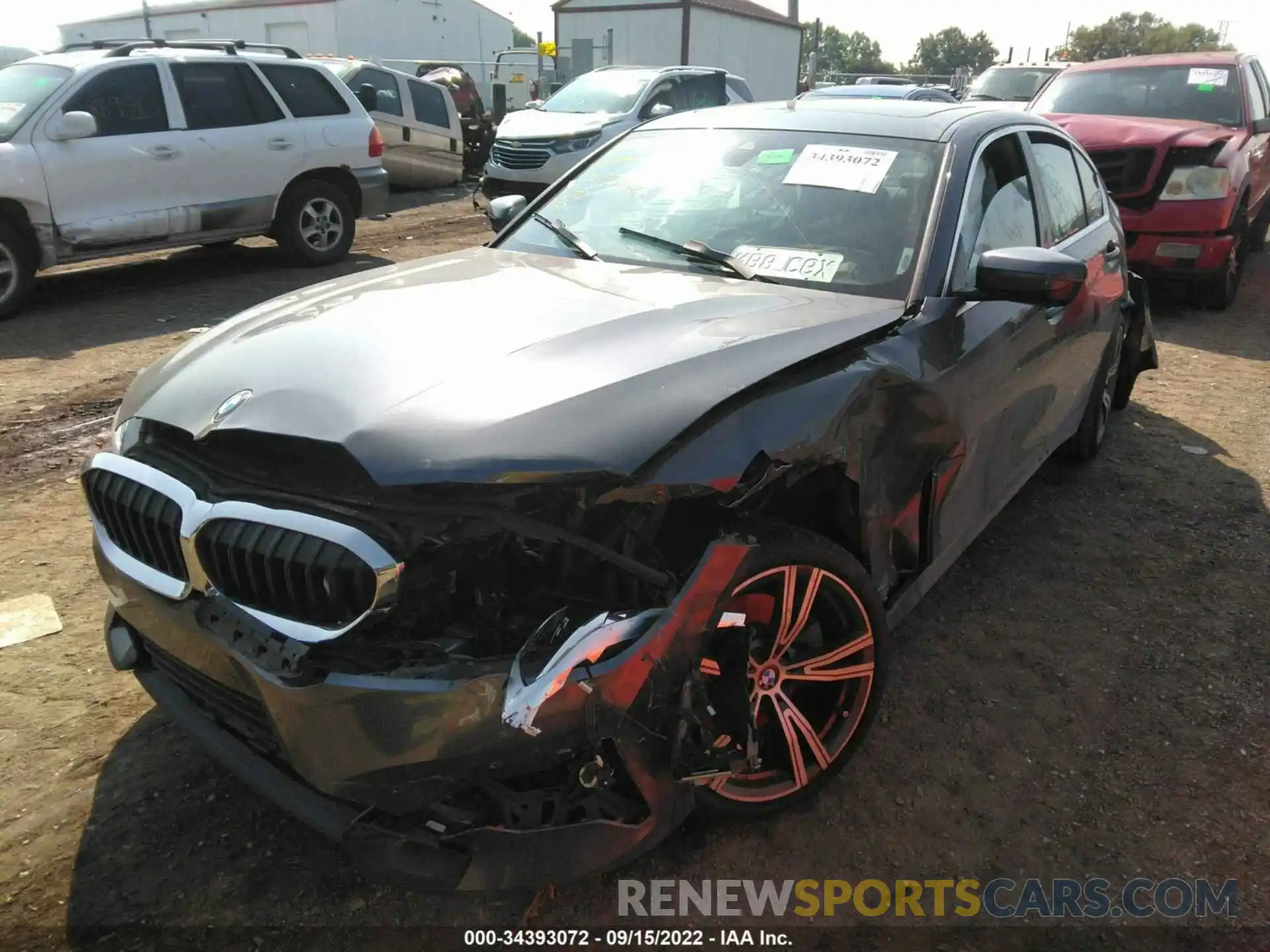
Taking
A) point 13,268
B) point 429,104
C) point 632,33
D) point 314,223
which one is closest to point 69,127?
point 13,268

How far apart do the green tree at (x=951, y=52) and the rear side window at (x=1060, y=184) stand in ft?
293

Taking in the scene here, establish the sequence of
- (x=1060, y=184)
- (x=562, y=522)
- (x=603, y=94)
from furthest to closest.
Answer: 1. (x=603, y=94)
2. (x=1060, y=184)
3. (x=562, y=522)

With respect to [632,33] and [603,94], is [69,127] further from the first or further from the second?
[632,33]

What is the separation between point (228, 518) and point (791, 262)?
1851mm

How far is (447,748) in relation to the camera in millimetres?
1825

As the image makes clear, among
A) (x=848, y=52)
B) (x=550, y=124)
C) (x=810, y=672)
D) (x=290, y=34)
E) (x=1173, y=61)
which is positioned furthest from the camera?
(x=848, y=52)

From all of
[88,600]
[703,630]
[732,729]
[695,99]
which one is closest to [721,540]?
[703,630]

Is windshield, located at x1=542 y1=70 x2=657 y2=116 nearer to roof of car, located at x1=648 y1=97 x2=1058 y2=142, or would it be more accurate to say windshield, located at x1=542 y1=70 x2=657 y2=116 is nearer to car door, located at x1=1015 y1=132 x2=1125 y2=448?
car door, located at x1=1015 y1=132 x2=1125 y2=448

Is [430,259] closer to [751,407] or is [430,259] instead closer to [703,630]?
[751,407]

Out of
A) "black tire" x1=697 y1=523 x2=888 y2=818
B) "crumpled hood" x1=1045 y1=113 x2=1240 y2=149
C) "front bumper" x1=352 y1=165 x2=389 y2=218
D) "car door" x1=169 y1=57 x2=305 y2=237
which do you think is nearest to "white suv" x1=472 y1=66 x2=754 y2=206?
"front bumper" x1=352 y1=165 x2=389 y2=218

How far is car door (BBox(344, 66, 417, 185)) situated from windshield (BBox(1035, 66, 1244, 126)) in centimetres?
796

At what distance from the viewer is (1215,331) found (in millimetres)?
7594

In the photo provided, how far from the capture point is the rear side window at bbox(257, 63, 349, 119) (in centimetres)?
877

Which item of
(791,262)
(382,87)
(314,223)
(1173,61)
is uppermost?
(1173,61)
